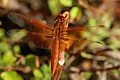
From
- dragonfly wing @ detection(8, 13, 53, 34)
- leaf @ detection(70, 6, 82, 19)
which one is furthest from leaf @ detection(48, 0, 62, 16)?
dragonfly wing @ detection(8, 13, 53, 34)

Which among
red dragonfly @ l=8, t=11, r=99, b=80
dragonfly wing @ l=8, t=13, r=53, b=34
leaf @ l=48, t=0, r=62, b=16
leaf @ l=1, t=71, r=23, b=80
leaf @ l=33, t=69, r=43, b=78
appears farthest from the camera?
leaf @ l=48, t=0, r=62, b=16

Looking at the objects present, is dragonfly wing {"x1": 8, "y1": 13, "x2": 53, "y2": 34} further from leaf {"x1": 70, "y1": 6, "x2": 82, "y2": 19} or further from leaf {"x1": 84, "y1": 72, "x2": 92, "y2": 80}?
leaf {"x1": 84, "y1": 72, "x2": 92, "y2": 80}

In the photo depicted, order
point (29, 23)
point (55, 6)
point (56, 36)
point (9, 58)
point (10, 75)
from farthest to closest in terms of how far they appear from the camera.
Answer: point (55, 6) → point (9, 58) → point (10, 75) → point (29, 23) → point (56, 36)

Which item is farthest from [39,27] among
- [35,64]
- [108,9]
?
[108,9]

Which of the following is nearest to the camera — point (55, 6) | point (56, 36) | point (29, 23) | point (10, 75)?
point (56, 36)

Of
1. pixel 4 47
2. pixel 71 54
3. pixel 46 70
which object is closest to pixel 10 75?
pixel 46 70

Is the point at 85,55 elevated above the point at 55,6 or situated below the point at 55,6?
below

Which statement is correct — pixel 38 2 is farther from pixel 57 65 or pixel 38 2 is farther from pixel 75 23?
pixel 57 65

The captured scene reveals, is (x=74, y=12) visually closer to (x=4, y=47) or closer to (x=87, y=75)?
(x=87, y=75)

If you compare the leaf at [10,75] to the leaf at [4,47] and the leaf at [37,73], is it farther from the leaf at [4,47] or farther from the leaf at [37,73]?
the leaf at [4,47]
